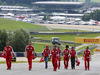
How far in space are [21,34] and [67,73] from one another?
4386 cm

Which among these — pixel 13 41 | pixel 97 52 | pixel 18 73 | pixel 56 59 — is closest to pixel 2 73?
pixel 18 73

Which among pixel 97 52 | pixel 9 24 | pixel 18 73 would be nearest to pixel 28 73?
pixel 18 73

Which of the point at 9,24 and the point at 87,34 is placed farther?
the point at 9,24

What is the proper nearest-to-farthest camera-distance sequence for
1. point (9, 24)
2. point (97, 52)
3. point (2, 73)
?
1. point (2, 73)
2. point (97, 52)
3. point (9, 24)

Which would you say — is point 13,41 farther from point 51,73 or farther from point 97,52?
point 51,73

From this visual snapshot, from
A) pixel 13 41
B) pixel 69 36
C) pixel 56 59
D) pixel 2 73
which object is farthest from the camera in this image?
pixel 69 36

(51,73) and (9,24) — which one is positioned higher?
(51,73)

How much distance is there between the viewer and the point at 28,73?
2386 centimetres

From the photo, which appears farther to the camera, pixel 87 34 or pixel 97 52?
pixel 87 34

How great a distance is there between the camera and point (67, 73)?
24.1m

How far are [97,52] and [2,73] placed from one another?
35.1 metres

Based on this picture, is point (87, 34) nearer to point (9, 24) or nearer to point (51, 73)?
point (9, 24)

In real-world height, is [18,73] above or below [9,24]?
above

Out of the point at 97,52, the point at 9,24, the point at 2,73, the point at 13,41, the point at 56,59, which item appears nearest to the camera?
the point at 2,73
